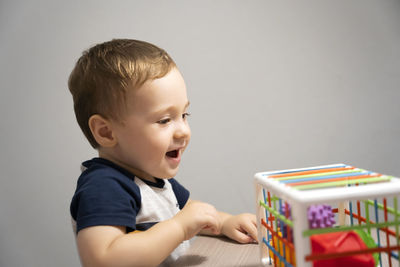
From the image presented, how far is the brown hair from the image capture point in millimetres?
648

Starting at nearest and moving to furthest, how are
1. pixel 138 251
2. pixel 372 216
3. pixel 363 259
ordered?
1. pixel 363 259
2. pixel 138 251
3. pixel 372 216

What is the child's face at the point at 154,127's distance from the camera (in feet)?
2.12

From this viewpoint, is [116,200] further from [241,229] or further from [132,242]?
[241,229]

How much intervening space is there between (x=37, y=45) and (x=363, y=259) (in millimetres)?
1209

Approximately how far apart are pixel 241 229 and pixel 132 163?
248 mm

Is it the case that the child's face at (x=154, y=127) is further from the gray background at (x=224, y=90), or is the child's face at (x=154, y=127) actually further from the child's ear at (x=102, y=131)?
the gray background at (x=224, y=90)

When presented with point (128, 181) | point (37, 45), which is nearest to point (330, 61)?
point (128, 181)

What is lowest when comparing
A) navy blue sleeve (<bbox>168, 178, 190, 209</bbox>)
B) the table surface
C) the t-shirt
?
the table surface

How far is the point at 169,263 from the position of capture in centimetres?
68

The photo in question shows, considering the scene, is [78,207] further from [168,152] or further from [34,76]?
[34,76]

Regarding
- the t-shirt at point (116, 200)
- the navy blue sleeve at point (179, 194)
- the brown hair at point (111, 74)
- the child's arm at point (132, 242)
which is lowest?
the navy blue sleeve at point (179, 194)

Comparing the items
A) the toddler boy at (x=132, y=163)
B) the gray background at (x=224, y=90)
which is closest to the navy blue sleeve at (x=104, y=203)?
the toddler boy at (x=132, y=163)

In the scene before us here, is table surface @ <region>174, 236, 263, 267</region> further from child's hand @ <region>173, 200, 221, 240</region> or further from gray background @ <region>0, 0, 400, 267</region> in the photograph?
gray background @ <region>0, 0, 400, 267</region>

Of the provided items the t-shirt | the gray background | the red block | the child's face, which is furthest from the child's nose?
the gray background
